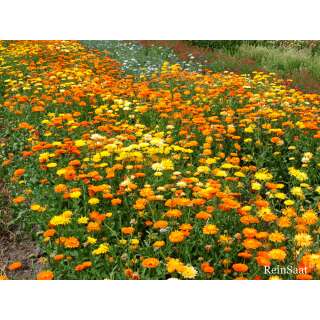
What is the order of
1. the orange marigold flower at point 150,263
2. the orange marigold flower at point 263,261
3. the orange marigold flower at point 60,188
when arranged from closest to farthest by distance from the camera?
the orange marigold flower at point 263,261
the orange marigold flower at point 150,263
the orange marigold flower at point 60,188

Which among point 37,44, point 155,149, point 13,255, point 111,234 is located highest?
point 37,44

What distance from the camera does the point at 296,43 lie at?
41.3ft

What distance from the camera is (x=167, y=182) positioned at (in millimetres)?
4371

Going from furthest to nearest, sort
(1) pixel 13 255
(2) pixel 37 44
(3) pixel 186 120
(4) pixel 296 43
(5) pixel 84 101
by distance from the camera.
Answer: (4) pixel 296 43
(2) pixel 37 44
(5) pixel 84 101
(3) pixel 186 120
(1) pixel 13 255

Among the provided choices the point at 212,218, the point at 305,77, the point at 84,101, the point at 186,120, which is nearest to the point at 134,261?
the point at 212,218

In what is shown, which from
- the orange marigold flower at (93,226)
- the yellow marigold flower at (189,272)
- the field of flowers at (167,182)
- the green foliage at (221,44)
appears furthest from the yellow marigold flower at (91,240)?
the green foliage at (221,44)

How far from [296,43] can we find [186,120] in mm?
8074

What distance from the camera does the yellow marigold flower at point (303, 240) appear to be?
11.2 ft

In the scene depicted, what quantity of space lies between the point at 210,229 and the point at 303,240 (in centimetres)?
64

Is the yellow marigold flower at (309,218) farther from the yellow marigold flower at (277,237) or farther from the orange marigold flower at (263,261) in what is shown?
the orange marigold flower at (263,261)

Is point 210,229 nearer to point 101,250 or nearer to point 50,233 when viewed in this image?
point 101,250

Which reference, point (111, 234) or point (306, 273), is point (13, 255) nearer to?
point (111, 234)

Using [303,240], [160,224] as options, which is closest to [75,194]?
[160,224]

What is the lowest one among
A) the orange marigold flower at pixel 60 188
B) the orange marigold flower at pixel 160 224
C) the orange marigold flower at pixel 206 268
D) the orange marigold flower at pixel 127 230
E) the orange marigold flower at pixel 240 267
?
the orange marigold flower at pixel 206 268
